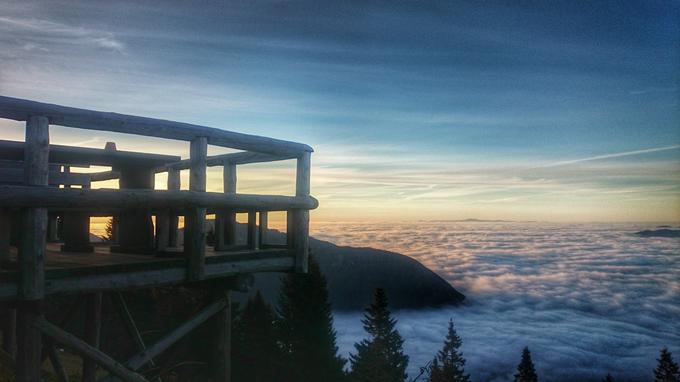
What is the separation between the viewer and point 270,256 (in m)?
7.71

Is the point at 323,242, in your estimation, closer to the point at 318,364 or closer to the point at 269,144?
the point at 318,364

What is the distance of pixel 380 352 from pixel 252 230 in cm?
5294

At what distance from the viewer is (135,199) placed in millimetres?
5906

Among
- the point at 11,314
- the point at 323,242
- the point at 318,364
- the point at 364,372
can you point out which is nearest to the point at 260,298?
the point at 318,364

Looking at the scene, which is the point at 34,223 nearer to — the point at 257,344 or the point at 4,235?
the point at 4,235

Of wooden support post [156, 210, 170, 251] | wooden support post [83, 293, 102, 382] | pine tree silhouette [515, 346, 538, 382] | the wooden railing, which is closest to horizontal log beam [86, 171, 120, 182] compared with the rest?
the wooden railing

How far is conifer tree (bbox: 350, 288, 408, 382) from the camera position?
56.3 m

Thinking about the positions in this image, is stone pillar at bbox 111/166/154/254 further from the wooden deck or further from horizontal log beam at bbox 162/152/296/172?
horizontal log beam at bbox 162/152/296/172

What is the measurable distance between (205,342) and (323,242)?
155923 mm

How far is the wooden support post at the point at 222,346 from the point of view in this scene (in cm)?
756

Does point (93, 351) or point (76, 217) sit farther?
point (76, 217)

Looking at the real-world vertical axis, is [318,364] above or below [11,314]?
below

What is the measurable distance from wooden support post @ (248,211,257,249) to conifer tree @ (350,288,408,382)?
4837cm

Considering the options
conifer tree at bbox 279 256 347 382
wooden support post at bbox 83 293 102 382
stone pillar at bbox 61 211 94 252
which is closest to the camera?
stone pillar at bbox 61 211 94 252
